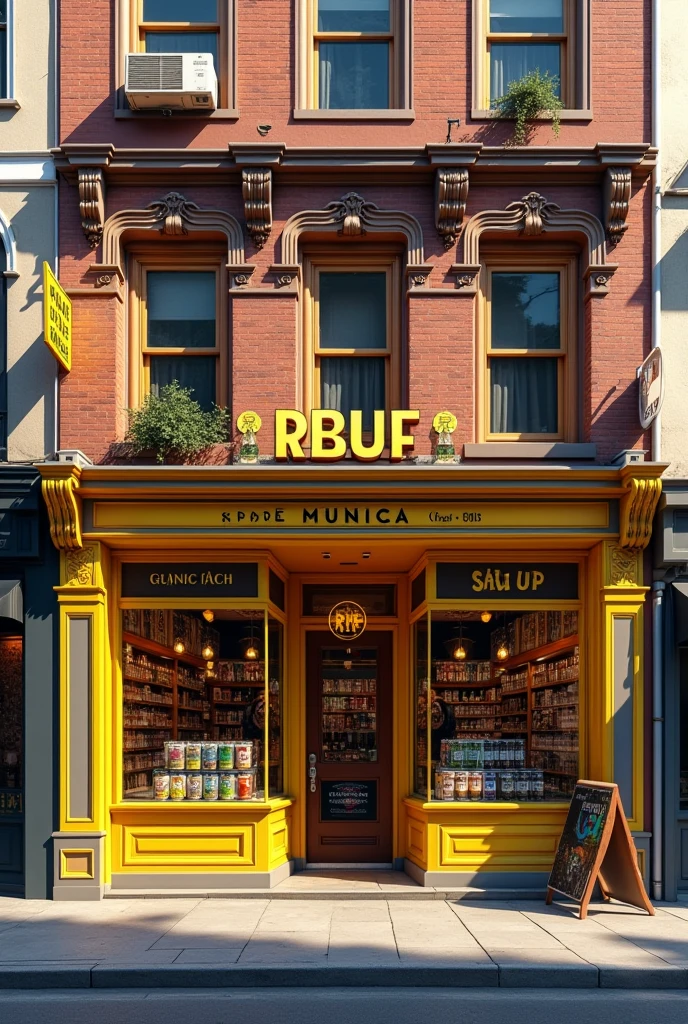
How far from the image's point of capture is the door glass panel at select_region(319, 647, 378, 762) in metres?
13.8

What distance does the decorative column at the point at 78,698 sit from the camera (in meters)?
11.8

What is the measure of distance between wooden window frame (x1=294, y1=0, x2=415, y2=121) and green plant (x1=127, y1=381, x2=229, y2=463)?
3.49m

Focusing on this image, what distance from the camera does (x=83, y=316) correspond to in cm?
1228

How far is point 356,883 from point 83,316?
701cm

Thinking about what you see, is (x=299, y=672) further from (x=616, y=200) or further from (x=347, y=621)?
(x=616, y=200)

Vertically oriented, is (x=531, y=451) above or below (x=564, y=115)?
below

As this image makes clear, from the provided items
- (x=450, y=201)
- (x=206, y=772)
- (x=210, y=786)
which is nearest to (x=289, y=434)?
(x=450, y=201)

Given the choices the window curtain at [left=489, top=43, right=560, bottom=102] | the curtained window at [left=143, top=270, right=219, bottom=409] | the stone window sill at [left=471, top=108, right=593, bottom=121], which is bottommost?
the curtained window at [left=143, top=270, right=219, bottom=409]

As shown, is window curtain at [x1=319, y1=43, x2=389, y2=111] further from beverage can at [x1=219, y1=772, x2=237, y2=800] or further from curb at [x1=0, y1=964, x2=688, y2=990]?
curb at [x1=0, y1=964, x2=688, y2=990]

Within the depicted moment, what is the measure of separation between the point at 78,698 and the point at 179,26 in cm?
765

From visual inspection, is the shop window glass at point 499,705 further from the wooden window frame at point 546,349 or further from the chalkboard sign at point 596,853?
the wooden window frame at point 546,349

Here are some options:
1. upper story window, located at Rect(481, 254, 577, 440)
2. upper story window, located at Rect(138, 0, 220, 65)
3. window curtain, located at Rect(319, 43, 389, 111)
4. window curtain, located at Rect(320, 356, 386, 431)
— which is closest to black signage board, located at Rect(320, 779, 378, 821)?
window curtain, located at Rect(320, 356, 386, 431)

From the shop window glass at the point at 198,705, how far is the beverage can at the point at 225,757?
11 millimetres

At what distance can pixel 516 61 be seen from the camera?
42.1 ft
